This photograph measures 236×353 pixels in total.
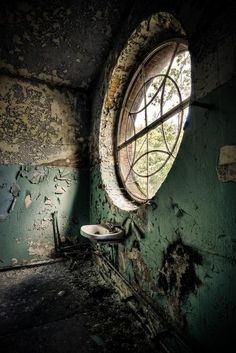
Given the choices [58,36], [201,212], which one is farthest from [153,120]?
[58,36]

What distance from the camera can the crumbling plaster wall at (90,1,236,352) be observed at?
2.80ft

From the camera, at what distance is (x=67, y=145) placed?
9.54 ft

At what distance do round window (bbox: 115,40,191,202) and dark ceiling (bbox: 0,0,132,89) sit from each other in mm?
545

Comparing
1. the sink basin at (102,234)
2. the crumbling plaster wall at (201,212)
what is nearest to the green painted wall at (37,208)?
the sink basin at (102,234)

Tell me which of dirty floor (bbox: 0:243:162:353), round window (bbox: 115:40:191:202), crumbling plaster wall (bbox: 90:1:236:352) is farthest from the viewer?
round window (bbox: 115:40:191:202)

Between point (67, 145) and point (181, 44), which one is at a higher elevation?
point (181, 44)

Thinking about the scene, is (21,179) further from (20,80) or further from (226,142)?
(226,142)

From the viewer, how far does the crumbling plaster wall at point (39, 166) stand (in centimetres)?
258

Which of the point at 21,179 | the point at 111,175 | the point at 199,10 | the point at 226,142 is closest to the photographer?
the point at 226,142

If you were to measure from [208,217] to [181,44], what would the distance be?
1.30 m

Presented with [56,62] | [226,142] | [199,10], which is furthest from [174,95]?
[56,62]

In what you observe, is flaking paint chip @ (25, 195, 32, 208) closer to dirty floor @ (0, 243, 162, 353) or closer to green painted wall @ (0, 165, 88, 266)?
green painted wall @ (0, 165, 88, 266)

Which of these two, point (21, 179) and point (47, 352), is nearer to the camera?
point (47, 352)

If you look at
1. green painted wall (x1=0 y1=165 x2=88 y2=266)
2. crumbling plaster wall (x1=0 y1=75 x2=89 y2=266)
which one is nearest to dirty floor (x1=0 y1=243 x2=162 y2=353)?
green painted wall (x1=0 y1=165 x2=88 y2=266)
